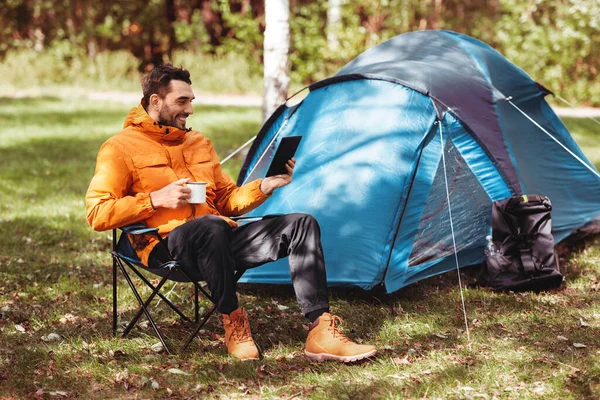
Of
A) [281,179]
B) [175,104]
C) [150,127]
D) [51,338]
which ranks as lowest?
[51,338]

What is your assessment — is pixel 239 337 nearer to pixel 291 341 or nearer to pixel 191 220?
pixel 291 341

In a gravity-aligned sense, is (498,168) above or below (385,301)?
above

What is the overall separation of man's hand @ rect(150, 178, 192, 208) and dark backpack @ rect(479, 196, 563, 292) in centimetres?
211

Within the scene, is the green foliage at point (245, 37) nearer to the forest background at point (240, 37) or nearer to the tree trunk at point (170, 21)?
the forest background at point (240, 37)

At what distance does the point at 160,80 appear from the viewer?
3.99m

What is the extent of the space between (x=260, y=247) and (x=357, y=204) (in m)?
1.11

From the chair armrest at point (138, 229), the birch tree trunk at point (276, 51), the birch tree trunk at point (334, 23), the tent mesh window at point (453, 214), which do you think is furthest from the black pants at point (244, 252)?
the birch tree trunk at point (334, 23)

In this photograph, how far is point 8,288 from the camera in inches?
200

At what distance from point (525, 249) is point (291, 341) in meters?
1.63

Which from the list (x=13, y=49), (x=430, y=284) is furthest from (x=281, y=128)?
(x=13, y=49)

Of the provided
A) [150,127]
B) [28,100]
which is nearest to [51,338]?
[150,127]

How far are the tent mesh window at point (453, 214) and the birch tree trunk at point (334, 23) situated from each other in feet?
37.8

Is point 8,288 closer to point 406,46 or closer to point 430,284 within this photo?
point 430,284

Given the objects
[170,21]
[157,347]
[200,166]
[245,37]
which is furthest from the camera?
[170,21]
